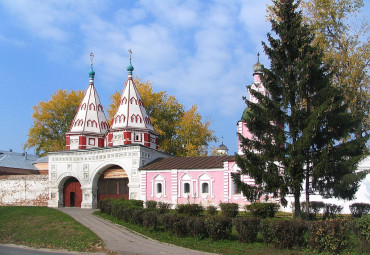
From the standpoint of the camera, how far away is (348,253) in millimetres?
11336

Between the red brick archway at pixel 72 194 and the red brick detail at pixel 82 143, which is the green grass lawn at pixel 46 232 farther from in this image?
the red brick detail at pixel 82 143

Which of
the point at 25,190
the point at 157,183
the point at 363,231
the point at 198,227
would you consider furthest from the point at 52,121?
the point at 363,231

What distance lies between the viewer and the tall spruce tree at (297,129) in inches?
589

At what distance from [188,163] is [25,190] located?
15.0 meters

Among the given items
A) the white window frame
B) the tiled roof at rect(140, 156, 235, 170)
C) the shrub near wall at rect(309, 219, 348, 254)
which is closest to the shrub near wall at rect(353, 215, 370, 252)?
the shrub near wall at rect(309, 219, 348, 254)

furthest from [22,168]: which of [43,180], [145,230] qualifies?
[145,230]

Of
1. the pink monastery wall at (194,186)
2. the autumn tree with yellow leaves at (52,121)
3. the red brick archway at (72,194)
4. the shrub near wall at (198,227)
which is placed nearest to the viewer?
the shrub near wall at (198,227)

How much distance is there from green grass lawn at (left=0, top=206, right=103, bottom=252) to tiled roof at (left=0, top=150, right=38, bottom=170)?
23.5m

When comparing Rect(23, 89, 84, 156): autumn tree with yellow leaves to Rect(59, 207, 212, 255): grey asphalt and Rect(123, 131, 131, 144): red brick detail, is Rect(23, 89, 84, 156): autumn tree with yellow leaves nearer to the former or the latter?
Rect(123, 131, 131, 144): red brick detail

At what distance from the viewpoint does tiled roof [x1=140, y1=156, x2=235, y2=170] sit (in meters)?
27.7

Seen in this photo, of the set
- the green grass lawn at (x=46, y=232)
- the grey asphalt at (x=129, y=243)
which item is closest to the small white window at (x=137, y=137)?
the green grass lawn at (x=46, y=232)

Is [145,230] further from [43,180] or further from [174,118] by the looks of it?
[174,118]

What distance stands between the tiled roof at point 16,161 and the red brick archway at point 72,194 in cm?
1467

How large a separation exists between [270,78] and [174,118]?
26748mm
